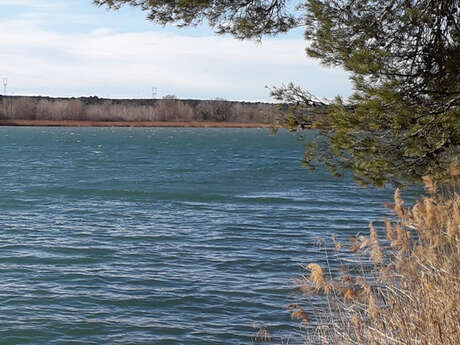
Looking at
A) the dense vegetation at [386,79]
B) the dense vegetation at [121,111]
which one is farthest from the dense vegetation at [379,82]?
the dense vegetation at [121,111]

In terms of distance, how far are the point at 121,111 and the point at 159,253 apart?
5988 inches

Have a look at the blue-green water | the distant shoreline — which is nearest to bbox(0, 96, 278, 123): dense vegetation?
the distant shoreline

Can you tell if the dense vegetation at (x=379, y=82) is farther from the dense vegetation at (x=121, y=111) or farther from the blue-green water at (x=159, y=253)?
the dense vegetation at (x=121, y=111)

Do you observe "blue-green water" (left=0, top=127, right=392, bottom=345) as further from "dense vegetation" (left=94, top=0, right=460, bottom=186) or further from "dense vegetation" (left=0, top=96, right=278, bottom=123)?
"dense vegetation" (left=0, top=96, right=278, bottom=123)

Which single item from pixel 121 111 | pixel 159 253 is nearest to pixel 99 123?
pixel 121 111

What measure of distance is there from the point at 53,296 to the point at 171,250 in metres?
4.57

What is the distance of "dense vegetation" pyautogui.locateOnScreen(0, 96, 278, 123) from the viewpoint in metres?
151

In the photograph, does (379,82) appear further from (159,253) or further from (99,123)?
(99,123)

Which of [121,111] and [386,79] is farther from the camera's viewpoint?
[121,111]

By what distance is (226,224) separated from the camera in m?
21.8

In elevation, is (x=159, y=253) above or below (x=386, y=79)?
below

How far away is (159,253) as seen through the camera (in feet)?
56.7

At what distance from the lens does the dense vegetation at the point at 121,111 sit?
497 feet

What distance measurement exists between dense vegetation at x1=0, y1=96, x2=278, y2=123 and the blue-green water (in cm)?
11973
